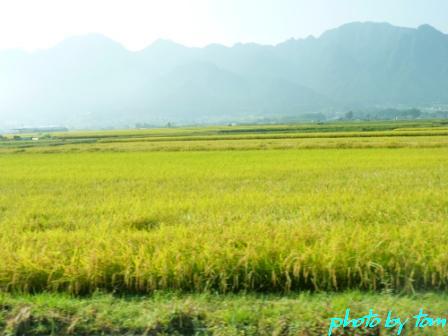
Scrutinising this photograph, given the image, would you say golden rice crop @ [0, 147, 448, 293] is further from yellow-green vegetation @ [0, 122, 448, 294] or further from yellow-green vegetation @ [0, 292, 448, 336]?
yellow-green vegetation @ [0, 292, 448, 336]

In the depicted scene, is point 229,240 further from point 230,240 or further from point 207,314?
point 207,314

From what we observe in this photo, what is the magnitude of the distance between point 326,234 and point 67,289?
3.46 m

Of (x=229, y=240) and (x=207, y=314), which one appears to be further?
(x=229, y=240)

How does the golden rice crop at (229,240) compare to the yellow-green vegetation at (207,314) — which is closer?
the yellow-green vegetation at (207,314)

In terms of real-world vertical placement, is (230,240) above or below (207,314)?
above

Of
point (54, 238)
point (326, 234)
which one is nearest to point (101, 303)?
point (54, 238)

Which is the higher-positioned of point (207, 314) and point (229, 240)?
point (229, 240)

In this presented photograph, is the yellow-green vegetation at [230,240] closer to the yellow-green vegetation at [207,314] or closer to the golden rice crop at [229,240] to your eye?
the golden rice crop at [229,240]

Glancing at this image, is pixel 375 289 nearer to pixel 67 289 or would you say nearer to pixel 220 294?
pixel 220 294

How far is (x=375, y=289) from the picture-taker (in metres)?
3.44

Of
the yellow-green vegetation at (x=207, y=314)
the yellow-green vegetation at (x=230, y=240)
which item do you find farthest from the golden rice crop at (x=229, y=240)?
the yellow-green vegetation at (x=207, y=314)

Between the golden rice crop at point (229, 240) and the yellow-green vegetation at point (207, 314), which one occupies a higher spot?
the golden rice crop at point (229, 240)


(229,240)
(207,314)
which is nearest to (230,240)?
(229,240)

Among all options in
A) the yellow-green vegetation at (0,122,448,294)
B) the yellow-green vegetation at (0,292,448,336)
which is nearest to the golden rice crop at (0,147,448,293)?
the yellow-green vegetation at (0,122,448,294)
